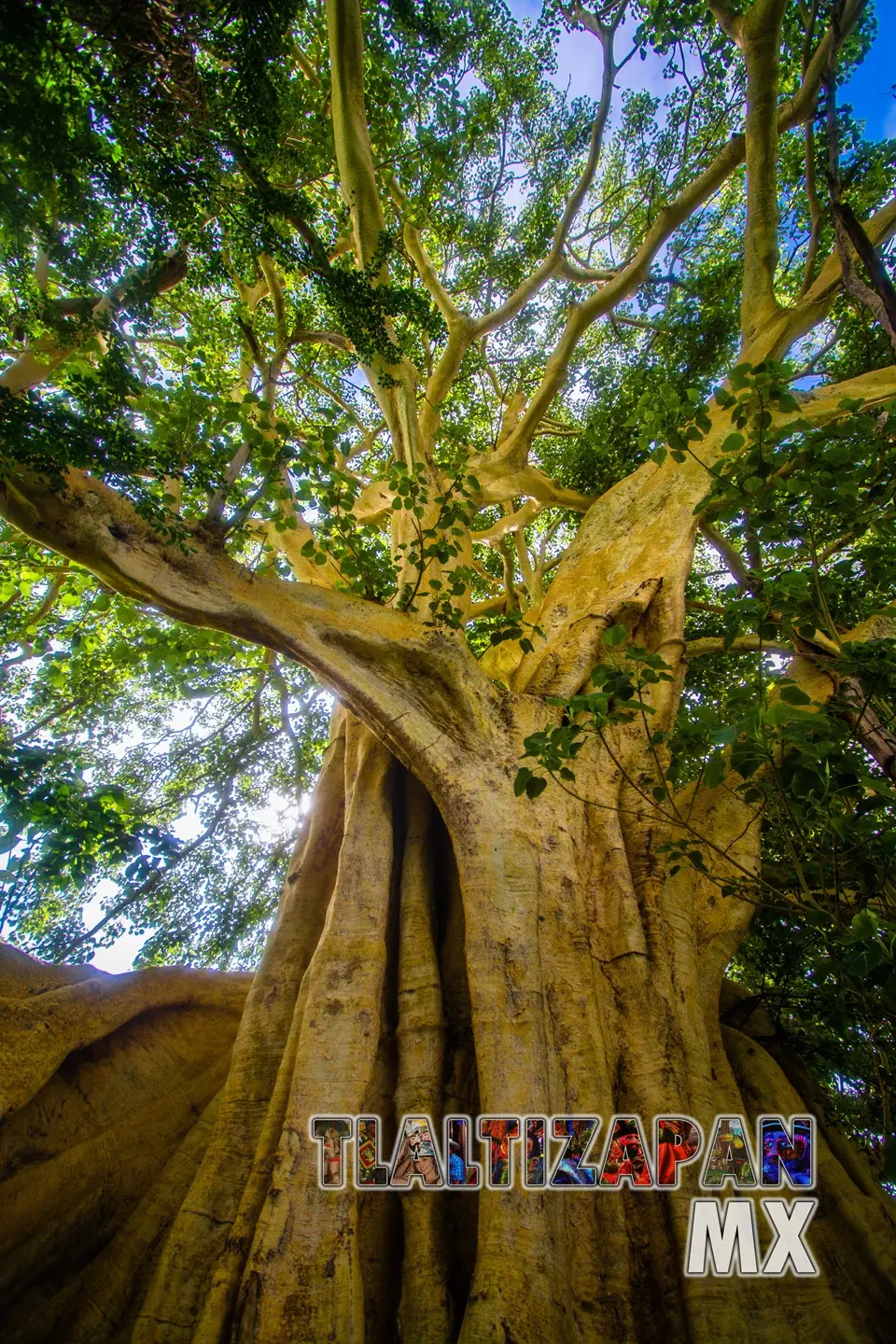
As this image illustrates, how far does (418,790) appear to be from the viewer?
148 inches

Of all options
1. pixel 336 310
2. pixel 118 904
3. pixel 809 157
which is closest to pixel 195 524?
pixel 336 310

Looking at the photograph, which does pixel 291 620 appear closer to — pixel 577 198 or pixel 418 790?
pixel 418 790

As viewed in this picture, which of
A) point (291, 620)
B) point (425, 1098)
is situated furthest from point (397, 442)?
point (425, 1098)

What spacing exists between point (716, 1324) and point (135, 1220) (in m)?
2.33

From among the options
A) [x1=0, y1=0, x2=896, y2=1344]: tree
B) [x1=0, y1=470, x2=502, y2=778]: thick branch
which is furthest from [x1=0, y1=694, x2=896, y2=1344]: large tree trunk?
[x1=0, y1=470, x2=502, y2=778]: thick branch

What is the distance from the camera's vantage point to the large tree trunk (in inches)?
76.8

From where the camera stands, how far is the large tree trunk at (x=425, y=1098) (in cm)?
195

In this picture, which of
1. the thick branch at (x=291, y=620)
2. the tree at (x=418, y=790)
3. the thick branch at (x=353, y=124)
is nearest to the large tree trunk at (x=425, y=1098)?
the tree at (x=418, y=790)

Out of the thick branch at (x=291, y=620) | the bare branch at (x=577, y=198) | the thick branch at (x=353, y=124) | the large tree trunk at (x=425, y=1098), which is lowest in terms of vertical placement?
the large tree trunk at (x=425, y=1098)

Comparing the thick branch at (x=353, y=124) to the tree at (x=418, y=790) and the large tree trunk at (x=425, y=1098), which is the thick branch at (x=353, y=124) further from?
the large tree trunk at (x=425, y=1098)

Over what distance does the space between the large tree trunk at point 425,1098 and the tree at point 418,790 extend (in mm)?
14

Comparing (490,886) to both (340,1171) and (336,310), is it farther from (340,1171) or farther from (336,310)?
(336,310)

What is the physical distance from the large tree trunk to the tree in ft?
0.05

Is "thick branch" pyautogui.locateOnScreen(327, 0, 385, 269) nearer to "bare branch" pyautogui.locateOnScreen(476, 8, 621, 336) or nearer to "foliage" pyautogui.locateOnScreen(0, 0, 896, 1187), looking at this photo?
"foliage" pyautogui.locateOnScreen(0, 0, 896, 1187)
